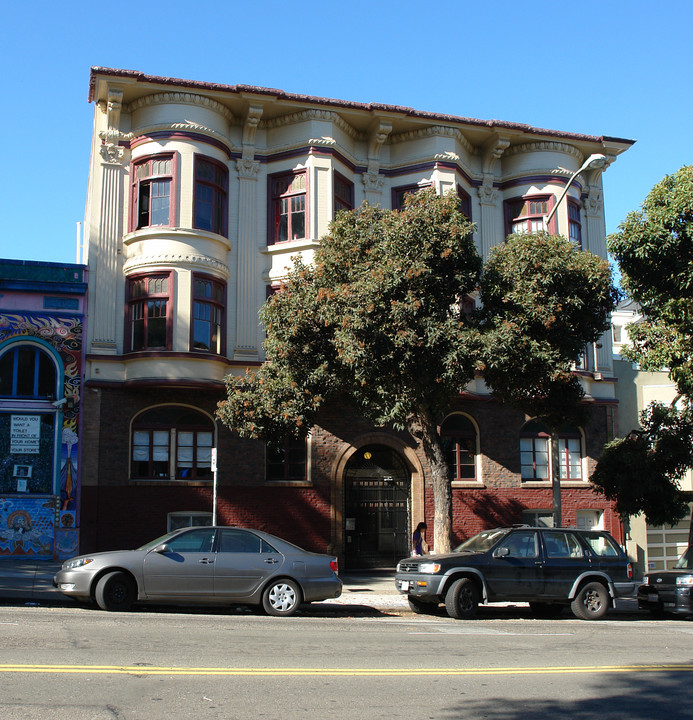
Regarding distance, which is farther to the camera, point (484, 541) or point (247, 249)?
point (247, 249)

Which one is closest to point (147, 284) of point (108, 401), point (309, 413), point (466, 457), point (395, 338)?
point (108, 401)

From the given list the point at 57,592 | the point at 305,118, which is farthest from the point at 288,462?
the point at 305,118

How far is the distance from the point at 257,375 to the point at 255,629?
7348mm

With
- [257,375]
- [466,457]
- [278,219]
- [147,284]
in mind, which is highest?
[278,219]

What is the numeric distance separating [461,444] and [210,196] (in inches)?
377

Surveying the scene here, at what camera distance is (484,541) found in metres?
14.8

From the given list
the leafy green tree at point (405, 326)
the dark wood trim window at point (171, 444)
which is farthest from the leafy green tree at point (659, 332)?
the dark wood trim window at point (171, 444)

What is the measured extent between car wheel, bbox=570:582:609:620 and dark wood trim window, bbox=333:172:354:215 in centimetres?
1202

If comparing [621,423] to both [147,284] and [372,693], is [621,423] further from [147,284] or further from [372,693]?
[372,693]

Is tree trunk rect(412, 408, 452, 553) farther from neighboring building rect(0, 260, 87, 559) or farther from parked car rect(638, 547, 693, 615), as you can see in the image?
neighboring building rect(0, 260, 87, 559)

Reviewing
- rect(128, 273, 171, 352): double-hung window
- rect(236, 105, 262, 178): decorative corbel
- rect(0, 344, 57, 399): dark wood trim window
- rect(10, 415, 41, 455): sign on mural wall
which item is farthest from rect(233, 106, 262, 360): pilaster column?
rect(10, 415, 41, 455): sign on mural wall

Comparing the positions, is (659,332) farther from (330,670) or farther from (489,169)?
(330,670)

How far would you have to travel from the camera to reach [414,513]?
21.7 meters

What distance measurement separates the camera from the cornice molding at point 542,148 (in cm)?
2400
